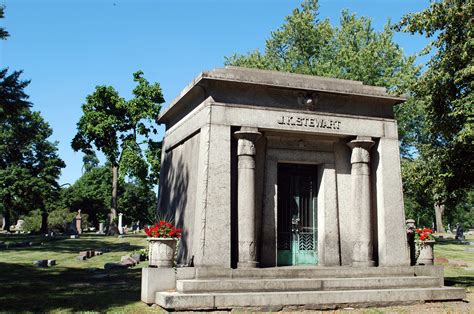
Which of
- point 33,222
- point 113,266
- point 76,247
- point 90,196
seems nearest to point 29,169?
point 33,222

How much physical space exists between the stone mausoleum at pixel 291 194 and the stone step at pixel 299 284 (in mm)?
20

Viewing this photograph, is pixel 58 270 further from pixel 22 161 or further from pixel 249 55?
pixel 22 161

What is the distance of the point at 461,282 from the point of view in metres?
12.7

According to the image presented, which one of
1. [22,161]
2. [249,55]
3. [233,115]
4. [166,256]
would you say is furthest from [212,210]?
[22,161]

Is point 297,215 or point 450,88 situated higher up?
point 450,88

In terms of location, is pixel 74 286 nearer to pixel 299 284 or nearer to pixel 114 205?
pixel 299 284

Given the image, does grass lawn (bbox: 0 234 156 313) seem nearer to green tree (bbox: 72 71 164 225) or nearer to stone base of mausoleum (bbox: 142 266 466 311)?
stone base of mausoleum (bbox: 142 266 466 311)

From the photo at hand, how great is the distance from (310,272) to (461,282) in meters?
5.82

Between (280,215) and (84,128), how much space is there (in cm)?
3152

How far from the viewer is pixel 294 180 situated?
11094 mm

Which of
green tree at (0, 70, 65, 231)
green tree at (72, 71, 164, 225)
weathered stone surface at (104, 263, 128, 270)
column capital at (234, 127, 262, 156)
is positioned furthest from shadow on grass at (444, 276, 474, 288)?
green tree at (0, 70, 65, 231)

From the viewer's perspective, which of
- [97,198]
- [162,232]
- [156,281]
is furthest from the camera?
[97,198]

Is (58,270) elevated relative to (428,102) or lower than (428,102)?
lower

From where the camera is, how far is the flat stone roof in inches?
385
